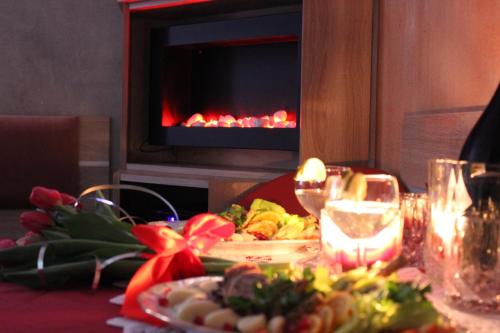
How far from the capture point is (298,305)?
25.4 inches

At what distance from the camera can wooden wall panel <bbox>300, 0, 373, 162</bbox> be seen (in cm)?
298

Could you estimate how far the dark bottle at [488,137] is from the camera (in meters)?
1.09

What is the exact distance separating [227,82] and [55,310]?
3.11 metres

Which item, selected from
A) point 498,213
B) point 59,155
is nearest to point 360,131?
point 59,155

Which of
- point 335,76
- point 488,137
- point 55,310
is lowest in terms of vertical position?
point 55,310

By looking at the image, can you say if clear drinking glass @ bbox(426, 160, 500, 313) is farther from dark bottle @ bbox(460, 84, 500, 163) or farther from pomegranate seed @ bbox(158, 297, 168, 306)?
pomegranate seed @ bbox(158, 297, 168, 306)

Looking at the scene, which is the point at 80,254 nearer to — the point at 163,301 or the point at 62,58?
the point at 163,301

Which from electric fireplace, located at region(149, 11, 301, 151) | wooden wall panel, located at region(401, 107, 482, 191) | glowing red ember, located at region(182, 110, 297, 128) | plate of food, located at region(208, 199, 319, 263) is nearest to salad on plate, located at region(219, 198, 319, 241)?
plate of food, located at region(208, 199, 319, 263)

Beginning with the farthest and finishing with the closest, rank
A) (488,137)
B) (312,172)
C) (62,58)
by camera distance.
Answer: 1. (62,58)
2. (312,172)
3. (488,137)

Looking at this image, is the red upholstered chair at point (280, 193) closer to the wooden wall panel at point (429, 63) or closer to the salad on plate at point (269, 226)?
the wooden wall panel at point (429, 63)

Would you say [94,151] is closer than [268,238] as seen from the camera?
No

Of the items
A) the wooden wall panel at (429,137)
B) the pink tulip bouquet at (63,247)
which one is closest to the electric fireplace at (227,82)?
the wooden wall panel at (429,137)

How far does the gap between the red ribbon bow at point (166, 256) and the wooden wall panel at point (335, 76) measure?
80.5 inches

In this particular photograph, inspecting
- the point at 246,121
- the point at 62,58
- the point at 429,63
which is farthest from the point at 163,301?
the point at 62,58
